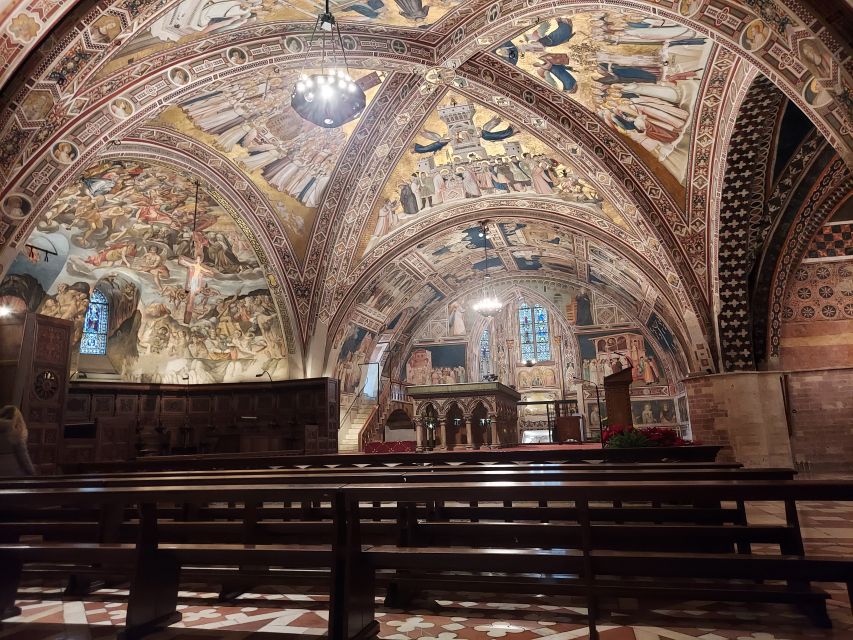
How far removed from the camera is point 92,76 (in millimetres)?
8289

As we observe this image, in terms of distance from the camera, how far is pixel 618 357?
Answer: 2294 centimetres

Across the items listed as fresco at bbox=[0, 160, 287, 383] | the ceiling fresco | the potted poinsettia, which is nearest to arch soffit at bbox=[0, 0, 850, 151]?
the potted poinsettia

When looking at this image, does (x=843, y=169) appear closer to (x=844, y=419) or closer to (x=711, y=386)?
(x=711, y=386)

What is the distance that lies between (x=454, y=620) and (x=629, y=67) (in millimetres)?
10261

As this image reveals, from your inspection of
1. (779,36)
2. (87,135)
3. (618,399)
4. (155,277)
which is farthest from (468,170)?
(155,277)

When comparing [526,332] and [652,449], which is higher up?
[526,332]

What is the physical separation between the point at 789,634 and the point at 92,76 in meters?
10.2

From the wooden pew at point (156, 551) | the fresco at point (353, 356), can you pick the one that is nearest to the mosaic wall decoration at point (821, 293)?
the fresco at point (353, 356)

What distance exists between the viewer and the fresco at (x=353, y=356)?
18469 millimetres

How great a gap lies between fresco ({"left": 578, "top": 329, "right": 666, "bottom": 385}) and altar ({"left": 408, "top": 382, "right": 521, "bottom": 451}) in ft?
21.8

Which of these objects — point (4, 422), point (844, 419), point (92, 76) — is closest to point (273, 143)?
point (92, 76)

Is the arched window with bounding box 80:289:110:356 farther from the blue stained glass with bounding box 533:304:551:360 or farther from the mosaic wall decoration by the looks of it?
the mosaic wall decoration

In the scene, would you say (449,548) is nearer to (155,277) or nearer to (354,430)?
(155,277)

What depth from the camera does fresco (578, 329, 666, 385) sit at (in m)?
22.2
